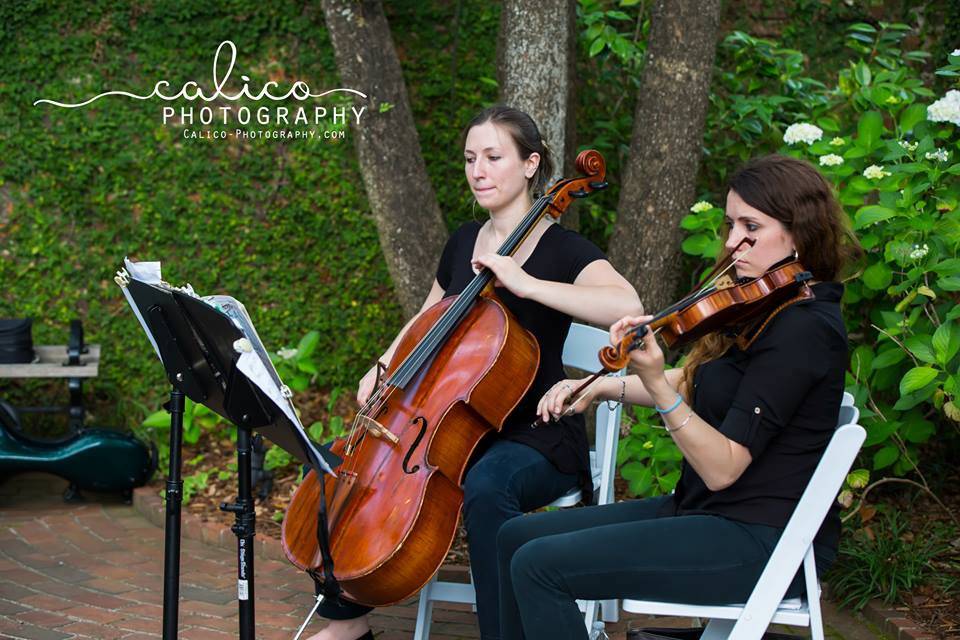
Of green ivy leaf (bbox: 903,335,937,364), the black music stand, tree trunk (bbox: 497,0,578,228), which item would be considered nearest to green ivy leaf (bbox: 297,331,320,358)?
tree trunk (bbox: 497,0,578,228)

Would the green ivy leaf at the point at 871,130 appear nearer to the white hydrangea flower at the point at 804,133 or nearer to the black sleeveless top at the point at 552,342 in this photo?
the white hydrangea flower at the point at 804,133

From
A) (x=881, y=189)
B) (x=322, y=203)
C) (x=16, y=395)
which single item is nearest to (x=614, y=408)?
(x=881, y=189)

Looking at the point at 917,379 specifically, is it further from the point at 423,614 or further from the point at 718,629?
the point at 423,614

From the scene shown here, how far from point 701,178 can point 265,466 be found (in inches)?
91.6

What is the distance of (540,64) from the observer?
13.6 feet

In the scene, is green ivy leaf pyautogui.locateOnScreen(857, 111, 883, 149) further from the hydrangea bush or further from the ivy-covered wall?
the ivy-covered wall

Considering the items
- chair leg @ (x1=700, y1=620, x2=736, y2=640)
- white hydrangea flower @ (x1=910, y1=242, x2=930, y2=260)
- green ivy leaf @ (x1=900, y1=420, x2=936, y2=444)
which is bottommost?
chair leg @ (x1=700, y1=620, x2=736, y2=640)

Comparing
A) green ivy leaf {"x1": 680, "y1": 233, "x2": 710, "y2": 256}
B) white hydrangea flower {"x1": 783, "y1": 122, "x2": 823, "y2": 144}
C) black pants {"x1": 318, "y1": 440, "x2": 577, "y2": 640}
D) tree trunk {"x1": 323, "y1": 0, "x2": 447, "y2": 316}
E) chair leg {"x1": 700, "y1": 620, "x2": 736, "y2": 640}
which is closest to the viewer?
chair leg {"x1": 700, "y1": 620, "x2": 736, "y2": 640}

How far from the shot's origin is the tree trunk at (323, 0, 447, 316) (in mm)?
4391

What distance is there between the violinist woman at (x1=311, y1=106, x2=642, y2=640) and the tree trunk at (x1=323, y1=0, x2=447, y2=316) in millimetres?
1094

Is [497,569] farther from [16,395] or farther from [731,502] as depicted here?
[16,395]

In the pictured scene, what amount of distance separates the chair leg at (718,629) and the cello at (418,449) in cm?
63

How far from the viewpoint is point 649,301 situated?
13.8 feet

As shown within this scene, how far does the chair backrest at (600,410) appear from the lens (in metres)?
3.11
